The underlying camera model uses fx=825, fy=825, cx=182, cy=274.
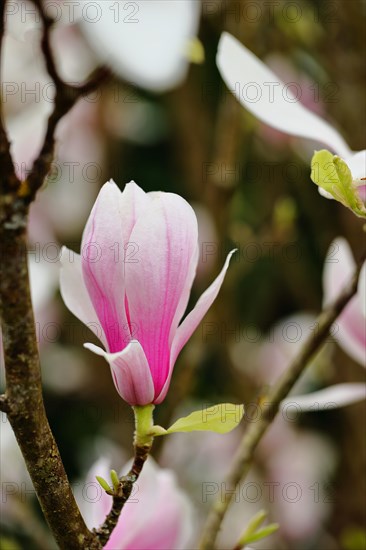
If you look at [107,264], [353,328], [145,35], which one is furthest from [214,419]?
[145,35]

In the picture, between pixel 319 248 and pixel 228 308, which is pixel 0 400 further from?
pixel 319 248

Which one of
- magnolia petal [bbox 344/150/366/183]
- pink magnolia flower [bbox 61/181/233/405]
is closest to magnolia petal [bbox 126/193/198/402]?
pink magnolia flower [bbox 61/181/233/405]

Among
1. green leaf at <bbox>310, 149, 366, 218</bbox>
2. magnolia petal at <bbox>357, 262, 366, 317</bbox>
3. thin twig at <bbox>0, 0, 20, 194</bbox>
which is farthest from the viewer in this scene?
magnolia petal at <bbox>357, 262, 366, 317</bbox>

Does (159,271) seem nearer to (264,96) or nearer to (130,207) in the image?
(130,207)

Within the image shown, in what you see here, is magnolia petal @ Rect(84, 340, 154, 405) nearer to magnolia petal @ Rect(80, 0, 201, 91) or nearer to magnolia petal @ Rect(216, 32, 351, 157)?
magnolia petal @ Rect(216, 32, 351, 157)

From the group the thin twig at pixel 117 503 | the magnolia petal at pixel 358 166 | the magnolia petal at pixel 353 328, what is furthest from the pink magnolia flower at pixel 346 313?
the thin twig at pixel 117 503

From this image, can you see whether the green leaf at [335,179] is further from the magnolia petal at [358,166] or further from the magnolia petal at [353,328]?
the magnolia petal at [353,328]

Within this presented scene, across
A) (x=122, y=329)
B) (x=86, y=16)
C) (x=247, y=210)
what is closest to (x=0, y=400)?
(x=122, y=329)
